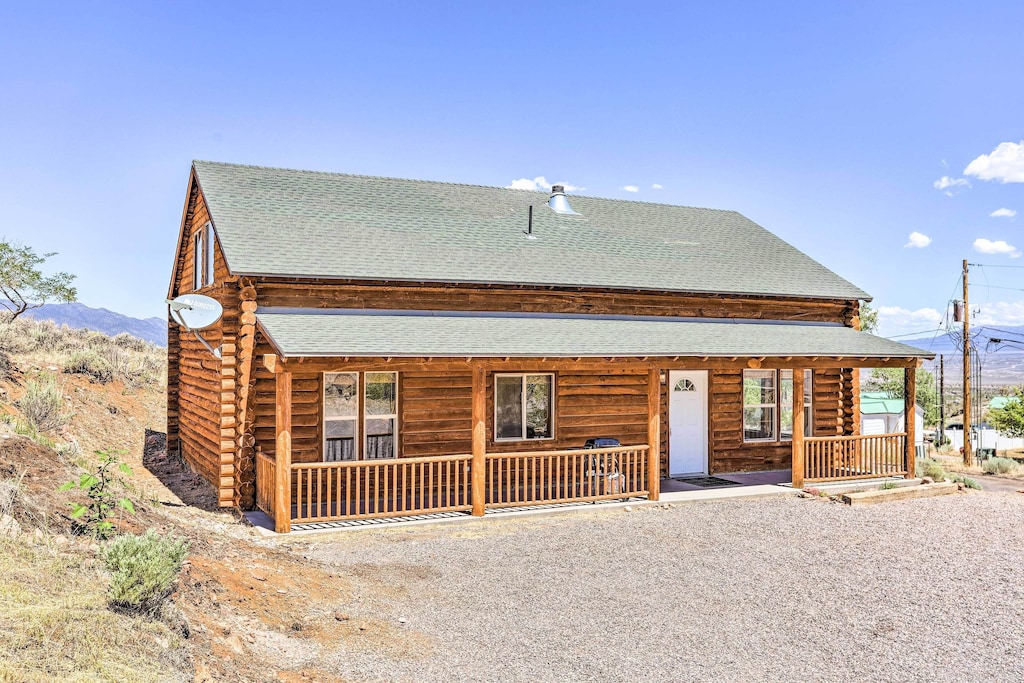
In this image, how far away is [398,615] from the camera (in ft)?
24.0

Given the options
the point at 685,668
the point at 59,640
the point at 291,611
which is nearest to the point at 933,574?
the point at 685,668

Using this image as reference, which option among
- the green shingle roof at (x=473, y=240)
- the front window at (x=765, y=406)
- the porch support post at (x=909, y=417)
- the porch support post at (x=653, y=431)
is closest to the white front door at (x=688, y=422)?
the front window at (x=765, y=406)

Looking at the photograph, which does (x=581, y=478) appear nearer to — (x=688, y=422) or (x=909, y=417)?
(x=688, y=422)

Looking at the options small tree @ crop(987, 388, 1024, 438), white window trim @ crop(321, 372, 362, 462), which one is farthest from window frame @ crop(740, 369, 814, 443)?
small tree @ crop(987, 388, 1024, 438)

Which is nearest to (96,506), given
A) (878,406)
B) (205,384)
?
(205,384)

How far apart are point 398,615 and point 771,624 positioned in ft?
12.1

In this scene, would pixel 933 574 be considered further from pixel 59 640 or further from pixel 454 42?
pixel 454 42

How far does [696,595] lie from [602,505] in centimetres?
473

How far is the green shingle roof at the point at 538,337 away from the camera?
1129cm

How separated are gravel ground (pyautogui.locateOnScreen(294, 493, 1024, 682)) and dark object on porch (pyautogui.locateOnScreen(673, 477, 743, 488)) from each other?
7.20 feet

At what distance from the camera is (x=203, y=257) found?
50.4ft

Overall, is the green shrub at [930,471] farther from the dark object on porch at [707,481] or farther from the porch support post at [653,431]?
the porch support post at [653,431]

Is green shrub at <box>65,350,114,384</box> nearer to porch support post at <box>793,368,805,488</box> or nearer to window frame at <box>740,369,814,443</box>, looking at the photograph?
window frame at <box>740,369,814,443</box>

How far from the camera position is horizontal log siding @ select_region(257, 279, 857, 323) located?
12992 mm
